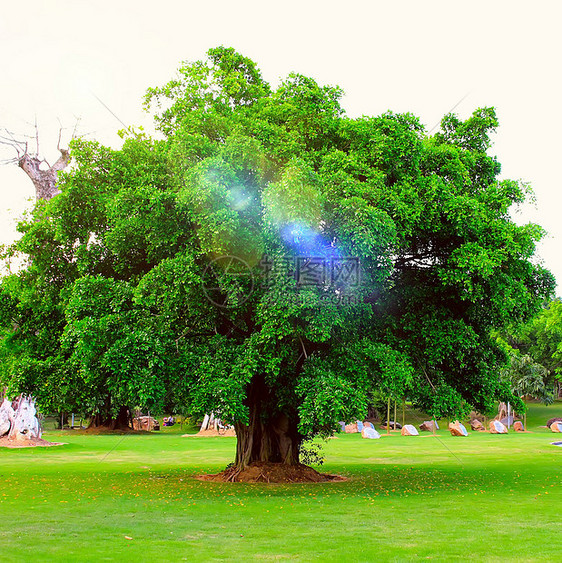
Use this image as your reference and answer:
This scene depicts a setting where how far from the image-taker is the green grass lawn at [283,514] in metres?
9.87

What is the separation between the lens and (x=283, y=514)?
43.8 feet

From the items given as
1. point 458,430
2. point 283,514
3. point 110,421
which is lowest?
point 458,430

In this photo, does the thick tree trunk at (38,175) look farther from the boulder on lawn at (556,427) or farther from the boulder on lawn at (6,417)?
the boulder on lawn at (556,427)

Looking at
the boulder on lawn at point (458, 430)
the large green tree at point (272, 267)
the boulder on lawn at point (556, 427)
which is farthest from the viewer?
the boulder on lawn at point (556, 427)

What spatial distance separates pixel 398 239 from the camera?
16.0m

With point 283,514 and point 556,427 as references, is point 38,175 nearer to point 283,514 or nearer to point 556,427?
point 283,514

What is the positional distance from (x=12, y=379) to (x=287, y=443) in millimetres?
8378

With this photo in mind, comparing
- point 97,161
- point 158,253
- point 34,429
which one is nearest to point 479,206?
point 158,253

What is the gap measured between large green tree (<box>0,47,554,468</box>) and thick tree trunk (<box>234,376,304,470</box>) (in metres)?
0.05

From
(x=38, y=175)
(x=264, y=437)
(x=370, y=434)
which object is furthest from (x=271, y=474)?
(x=370, y=434)

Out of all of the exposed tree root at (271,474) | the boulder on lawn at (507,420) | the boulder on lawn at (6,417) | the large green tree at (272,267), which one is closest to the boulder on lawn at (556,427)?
the boulder on lawn at (507,420)

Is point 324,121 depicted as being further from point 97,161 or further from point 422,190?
point 97,161

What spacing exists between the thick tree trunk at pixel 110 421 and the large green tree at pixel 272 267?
3483 centimetres

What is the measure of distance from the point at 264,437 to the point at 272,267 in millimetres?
6767
